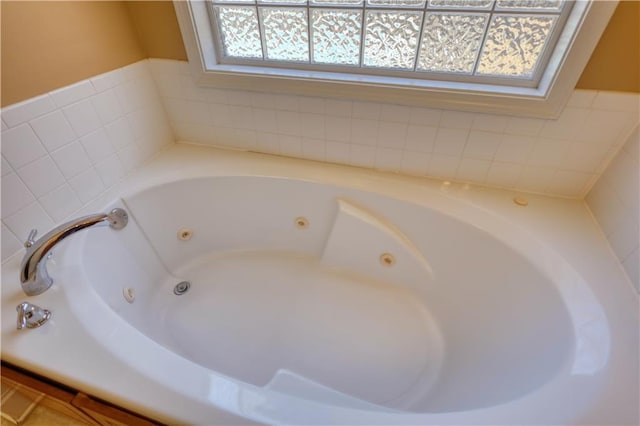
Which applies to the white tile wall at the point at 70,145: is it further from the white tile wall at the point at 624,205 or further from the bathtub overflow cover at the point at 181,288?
the white tile wall at the point at 624,205

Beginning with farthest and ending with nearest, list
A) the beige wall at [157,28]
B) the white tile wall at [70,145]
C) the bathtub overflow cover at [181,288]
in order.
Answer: the bathtub overflow cover at [181,288], the beige wall at [157,28], the white tile wall at [70,145]

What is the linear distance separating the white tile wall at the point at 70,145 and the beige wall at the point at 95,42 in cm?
5

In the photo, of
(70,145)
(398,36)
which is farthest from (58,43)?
(398,36)

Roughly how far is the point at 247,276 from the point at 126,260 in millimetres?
514

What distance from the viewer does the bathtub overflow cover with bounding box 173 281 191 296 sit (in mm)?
1374

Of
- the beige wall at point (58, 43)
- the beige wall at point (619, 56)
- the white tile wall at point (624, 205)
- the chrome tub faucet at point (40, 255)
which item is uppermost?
the beige wall at point (58, 43)

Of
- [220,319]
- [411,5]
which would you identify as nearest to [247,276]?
[220,319]

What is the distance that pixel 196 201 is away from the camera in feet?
4.61

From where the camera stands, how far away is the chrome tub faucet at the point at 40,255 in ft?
2.60

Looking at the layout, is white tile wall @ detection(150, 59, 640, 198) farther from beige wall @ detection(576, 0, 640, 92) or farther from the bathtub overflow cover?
the bathtub overflow cover

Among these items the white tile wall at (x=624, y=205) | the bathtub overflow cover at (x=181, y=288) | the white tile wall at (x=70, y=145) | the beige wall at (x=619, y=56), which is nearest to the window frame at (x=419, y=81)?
the beige wall at (x=619, y=56)

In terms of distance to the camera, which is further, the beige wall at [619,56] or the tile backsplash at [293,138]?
the tile backsplash at [293,138]

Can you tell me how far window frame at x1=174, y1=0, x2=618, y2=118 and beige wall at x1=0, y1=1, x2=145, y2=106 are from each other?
0.26 metres

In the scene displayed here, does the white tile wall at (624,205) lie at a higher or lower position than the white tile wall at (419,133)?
lower
